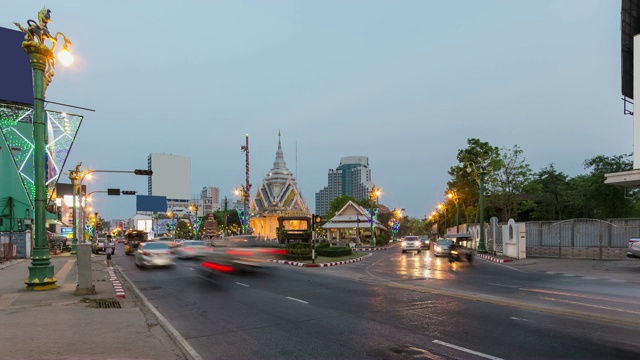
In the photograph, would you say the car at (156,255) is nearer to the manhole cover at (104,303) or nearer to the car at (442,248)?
the manhole cover at (104,303)

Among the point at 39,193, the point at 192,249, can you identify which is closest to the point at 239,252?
the point at 192,249

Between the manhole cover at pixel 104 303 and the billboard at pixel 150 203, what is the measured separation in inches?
2401

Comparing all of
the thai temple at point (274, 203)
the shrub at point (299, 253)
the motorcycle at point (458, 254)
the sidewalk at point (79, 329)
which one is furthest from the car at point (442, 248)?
the thai temple at point (274, 203)

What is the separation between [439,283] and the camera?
17406 mm

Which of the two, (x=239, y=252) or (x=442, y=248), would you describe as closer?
(x=239, y=252)

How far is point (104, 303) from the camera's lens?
12.6 metres

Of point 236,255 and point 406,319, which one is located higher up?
point 406,319

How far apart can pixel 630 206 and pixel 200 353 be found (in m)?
55.5

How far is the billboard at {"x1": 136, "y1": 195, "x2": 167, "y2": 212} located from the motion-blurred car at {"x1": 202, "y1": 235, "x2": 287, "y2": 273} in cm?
5072

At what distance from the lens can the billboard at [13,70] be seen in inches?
1864

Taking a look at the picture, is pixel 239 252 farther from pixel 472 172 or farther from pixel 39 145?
pixel 472 172

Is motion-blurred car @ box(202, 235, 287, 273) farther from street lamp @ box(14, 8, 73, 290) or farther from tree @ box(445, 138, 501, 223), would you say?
tree @ box(445, 138, 501, 223)

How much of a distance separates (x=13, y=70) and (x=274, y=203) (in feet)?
172

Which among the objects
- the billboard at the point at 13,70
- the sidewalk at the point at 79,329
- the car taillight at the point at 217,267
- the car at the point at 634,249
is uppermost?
the billboard at the point at 13,70
